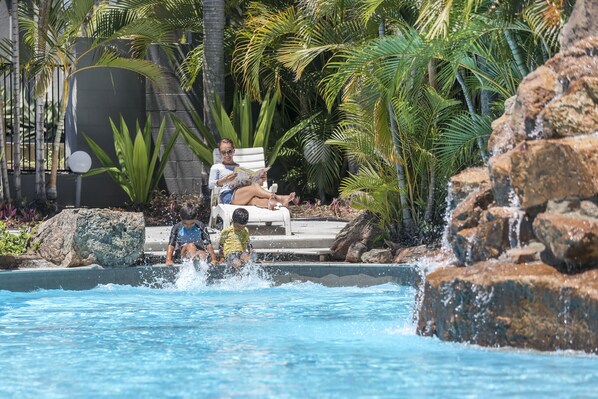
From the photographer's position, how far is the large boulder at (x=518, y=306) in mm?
6898

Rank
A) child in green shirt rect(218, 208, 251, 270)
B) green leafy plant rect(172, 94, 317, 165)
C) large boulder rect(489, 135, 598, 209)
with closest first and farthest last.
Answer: large boulder rect(489, 135, 598, 209) → child in green shirt rect(218, 208, 251, 270) → green leafy plant rect(172, 94, 317, 165)

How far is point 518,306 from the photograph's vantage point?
7.11 meters

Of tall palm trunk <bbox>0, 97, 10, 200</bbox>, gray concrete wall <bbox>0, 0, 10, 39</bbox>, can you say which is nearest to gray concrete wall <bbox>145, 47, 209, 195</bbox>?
tall palm trunk <bbox>0, 97, 10, 200</bbox>

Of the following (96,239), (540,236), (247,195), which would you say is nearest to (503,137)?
(540,236)

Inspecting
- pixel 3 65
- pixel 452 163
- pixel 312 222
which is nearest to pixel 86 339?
pixel 452 163

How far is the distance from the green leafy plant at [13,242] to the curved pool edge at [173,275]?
755mm

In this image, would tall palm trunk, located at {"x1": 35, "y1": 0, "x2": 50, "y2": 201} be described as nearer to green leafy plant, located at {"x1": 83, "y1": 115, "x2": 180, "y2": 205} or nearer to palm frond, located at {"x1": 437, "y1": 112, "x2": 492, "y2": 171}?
green leafy plant, located at {"x1": 83, "y1": 115, "x2": 180, "y2": 205}

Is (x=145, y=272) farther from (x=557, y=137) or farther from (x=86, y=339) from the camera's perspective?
(x=557, y=137)

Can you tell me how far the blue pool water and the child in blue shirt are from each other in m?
0.65

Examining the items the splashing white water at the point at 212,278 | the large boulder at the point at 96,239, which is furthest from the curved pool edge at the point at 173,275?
the large boulder at the point at 96,239

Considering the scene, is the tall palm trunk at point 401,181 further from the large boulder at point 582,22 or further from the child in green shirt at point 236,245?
the large boulder at point 582,22

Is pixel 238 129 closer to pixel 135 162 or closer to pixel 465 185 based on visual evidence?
pixel 135 162

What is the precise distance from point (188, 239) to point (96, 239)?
0.91 m

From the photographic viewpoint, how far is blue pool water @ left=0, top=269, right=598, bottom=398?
255 inches
